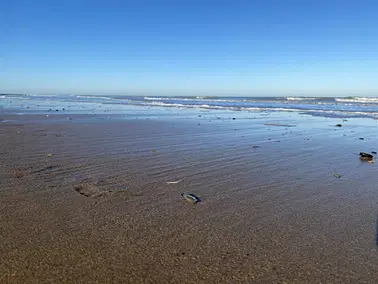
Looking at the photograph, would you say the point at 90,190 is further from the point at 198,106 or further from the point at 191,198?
the point at 198,106

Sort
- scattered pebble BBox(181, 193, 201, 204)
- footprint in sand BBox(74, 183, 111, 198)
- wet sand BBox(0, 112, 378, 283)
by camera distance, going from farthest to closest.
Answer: footprint in sand BBox(74, 183, 111, 198) < scattered pebble BBox(181, 193, 201, 204) < wet sand BBox(0, 112, 378, 283)

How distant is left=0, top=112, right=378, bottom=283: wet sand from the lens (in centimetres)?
274

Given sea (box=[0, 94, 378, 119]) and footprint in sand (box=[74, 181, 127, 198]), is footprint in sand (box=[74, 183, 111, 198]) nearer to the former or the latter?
footprint in sand (box=[74, 181, 127, 198])

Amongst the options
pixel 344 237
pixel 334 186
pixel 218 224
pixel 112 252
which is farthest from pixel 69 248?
pixel 334 186

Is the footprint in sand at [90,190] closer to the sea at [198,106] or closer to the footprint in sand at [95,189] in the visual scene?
the footprint in sand at [95,189]

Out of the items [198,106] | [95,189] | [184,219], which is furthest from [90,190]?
[198,106]

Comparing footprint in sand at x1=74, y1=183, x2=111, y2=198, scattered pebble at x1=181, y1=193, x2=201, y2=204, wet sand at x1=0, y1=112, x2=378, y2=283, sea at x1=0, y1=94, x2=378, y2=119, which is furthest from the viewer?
sea at x1=0, y1=94, x2=378, y2=119

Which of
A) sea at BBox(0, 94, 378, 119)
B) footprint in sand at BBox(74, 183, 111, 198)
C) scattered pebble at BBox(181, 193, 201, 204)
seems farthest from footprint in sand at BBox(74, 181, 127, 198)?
sea at BBox(0, 94, 378, 119)

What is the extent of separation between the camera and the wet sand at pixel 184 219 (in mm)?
2744

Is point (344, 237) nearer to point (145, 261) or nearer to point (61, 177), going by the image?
point (145, 261)

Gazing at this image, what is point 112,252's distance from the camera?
2.96 m

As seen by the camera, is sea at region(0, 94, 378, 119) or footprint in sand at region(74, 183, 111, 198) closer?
footprint in sand at region(74, 183, 111, 198)

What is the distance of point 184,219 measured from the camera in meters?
3.80

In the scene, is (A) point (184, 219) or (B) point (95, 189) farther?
(B) point (95, 189)
